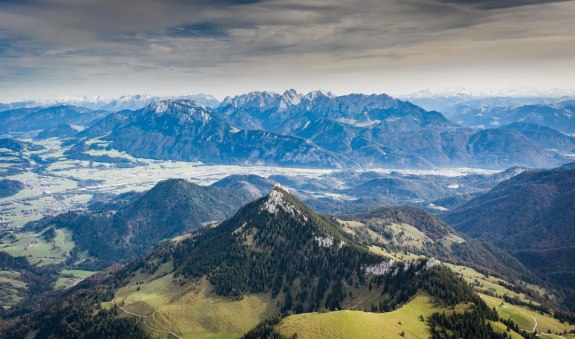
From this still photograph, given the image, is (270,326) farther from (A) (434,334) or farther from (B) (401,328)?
(A) (434,334)

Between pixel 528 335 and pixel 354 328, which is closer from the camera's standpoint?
pixel 354 328

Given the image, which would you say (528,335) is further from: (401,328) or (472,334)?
(401,328)

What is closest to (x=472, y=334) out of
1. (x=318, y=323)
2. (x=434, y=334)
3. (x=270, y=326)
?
(x=434, y=334)

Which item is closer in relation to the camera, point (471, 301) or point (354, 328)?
point (354, 328)

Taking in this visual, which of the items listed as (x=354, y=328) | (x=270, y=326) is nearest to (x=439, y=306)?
(x=354, y=328)

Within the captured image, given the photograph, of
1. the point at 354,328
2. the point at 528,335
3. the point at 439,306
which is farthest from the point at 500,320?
the point at 354,328

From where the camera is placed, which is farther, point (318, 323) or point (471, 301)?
point (471, 301)

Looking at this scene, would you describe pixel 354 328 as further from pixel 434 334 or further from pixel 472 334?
pixel 472 334
